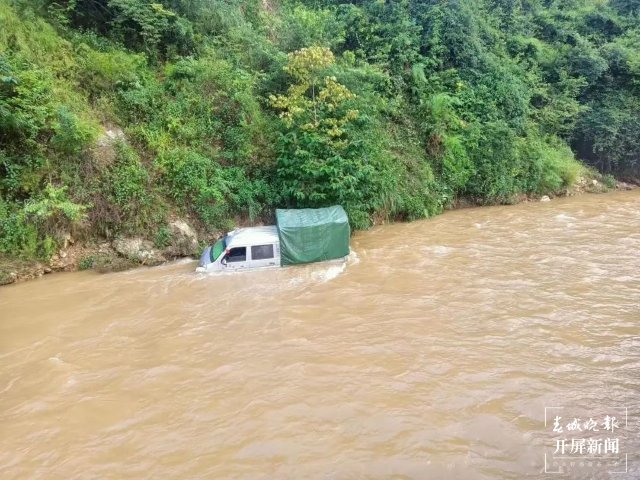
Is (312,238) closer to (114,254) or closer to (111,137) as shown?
(114,254)

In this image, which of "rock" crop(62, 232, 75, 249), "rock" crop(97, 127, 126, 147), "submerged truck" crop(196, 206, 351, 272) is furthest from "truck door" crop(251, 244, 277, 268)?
"rock" crop(97, 127, 126, 147)

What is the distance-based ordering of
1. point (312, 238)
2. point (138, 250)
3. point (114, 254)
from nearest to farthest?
→ point (312, 238), point (114, 254), point (138, 250)

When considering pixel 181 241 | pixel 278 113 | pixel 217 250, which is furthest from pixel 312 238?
pixel 278 113

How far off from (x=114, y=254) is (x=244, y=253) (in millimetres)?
3837

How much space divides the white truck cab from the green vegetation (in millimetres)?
2041

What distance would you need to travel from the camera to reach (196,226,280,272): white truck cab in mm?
11930

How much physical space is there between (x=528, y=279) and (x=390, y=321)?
4.24 meters

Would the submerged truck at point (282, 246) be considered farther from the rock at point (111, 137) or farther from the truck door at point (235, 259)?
the rock at point (111, 137)

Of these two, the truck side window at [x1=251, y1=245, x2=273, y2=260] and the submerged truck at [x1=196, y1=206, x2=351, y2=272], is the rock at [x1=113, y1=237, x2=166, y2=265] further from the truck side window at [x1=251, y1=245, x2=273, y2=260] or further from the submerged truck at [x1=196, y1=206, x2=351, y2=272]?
the truck side window at [x1=251, y1=245, x2=273, y2=260]

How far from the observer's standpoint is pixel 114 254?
12.8 meters

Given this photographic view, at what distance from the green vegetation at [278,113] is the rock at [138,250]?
0.29m

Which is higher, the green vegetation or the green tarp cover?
the green vegetation

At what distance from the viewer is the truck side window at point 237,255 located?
11.9m

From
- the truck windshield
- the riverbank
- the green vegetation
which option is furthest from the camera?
the green vegetation
